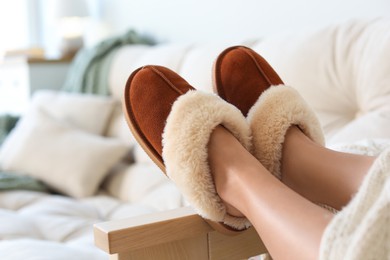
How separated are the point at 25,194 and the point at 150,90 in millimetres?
1156

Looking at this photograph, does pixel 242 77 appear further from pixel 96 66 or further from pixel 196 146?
pixel 96 66

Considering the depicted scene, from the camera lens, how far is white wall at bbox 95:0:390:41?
1973 millimetres

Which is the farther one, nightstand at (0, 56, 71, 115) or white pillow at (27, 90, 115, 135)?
nightstand at (0, 56, 71, 115)

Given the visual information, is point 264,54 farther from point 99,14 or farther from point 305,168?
point 99,14

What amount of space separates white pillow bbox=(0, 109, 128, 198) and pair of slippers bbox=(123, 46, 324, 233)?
3.67ft

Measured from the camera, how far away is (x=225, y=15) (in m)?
2.53

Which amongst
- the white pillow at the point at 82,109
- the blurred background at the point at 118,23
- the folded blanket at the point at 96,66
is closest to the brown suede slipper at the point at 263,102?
the blurred background at the point at 118,23

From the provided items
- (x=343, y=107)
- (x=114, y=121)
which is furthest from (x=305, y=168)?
(x=114, y=121)

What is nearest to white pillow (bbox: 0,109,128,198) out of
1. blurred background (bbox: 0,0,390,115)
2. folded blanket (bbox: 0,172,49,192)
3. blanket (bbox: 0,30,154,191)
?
folded blanket (bbox: 0,172,49,192)

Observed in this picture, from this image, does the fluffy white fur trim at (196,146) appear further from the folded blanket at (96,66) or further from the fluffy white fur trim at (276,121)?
the folded blanket at (96,66)

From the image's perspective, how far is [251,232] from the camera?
1052 mm

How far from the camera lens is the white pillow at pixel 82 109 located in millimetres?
2492

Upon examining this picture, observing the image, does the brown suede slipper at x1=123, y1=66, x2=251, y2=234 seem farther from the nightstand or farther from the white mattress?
the nightstand

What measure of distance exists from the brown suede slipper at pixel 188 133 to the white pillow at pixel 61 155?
1.18 m
